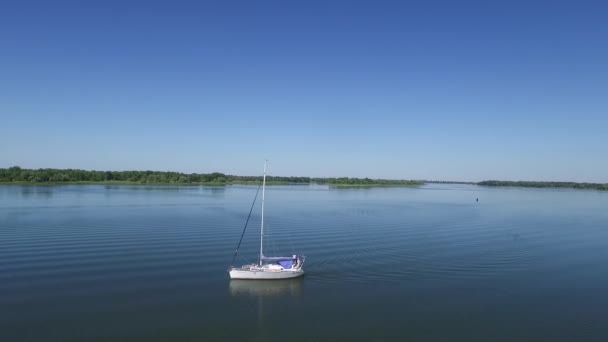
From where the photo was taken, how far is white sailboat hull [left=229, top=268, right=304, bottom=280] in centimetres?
2566

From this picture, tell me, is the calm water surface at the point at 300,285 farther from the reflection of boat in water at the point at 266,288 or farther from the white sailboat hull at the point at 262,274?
the white sailboat hull at the point at 262,274

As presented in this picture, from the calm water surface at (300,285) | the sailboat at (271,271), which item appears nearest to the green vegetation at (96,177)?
the calm water surface at (300,285)

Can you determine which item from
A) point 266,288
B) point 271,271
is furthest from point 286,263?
point 266,288

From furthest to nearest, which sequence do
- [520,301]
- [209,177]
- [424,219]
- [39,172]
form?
[209,177], [39,172], [424,219], [520,301]

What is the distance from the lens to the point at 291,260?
2727cm

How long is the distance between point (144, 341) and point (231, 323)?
12.6 ft

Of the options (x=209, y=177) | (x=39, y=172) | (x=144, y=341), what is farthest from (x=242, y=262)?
(x=209, y=177)

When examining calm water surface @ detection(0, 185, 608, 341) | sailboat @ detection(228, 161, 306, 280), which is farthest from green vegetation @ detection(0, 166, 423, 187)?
sailboat @ detection(228, 161, 306, 280)

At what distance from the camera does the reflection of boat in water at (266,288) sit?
23.9 m

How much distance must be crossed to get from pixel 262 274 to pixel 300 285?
246cm

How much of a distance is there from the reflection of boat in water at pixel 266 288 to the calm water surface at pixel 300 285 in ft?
0.39

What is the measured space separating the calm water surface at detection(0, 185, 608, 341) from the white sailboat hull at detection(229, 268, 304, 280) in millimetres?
558

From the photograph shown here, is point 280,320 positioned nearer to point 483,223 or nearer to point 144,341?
point 144,341

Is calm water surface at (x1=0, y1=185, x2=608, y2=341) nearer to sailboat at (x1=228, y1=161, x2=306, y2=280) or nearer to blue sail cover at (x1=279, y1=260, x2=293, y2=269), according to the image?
sailboat at (x1=228, y1=161, x2=306, y2=280)
